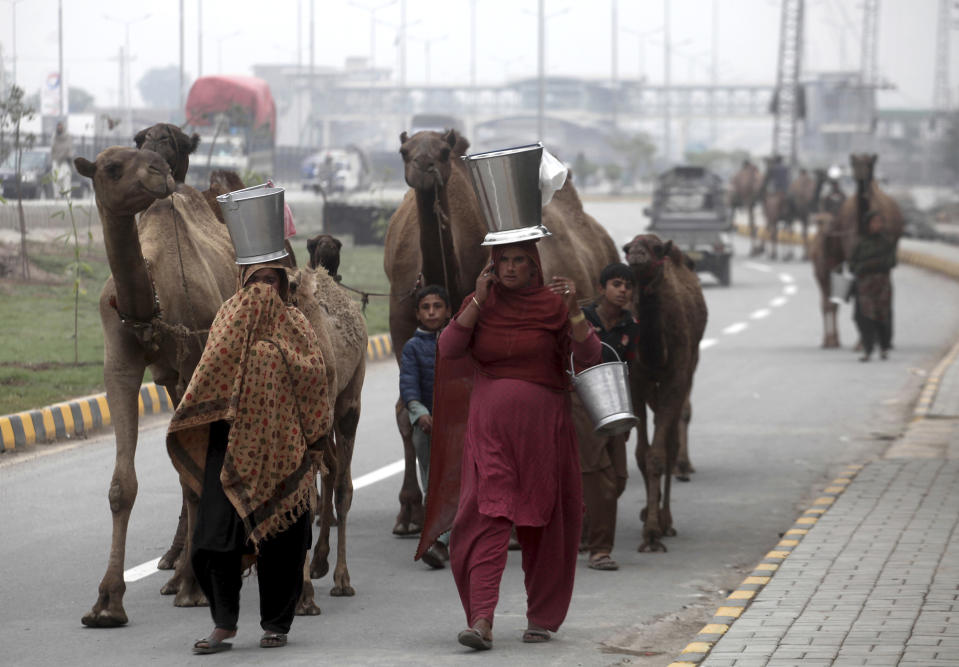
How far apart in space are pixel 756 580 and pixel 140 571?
3.60m

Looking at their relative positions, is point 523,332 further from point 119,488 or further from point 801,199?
point 801,199

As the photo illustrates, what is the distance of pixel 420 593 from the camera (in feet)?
29.8

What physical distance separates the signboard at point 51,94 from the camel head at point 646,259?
17.8 meters

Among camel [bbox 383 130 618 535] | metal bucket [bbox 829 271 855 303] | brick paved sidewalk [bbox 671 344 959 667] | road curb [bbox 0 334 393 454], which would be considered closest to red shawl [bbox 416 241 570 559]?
brick paved sidewalk [bbox 671 344 959 667]

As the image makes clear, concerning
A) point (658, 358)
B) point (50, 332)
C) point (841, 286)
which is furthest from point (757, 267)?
point (658, 358)

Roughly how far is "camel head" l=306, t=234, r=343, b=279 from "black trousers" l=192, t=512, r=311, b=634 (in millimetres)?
3207

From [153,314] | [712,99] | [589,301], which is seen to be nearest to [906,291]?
[589,301]

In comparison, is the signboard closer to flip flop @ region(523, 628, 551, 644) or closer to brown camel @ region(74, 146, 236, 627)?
brown camel @ region(74, 146, 236, 627)

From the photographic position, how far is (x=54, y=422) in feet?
47.9

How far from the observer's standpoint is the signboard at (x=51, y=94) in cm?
2653

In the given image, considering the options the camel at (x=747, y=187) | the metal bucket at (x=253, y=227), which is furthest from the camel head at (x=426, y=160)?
the camel at (x=747, y=187)

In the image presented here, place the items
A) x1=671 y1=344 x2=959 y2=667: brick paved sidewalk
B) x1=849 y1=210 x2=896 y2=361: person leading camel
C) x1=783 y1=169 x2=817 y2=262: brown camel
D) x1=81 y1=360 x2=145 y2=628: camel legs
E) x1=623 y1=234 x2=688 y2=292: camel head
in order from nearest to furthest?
x1=671 y1=344 x2=959 y2=667: brick paved sidewalk → x1=81 y1=360 x2=145 y2=628: camel legs → x1=623 y1=234 x2=688 y2=292: camel head → x1=849 y1=210 x2=896 y2=361: person leading camel → x1=783 y1=169 x2=817 y2=262: brown camel

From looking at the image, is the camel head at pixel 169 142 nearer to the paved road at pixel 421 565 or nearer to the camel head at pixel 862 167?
the paved road at pixel 421 565

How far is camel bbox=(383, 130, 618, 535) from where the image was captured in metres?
9.85
